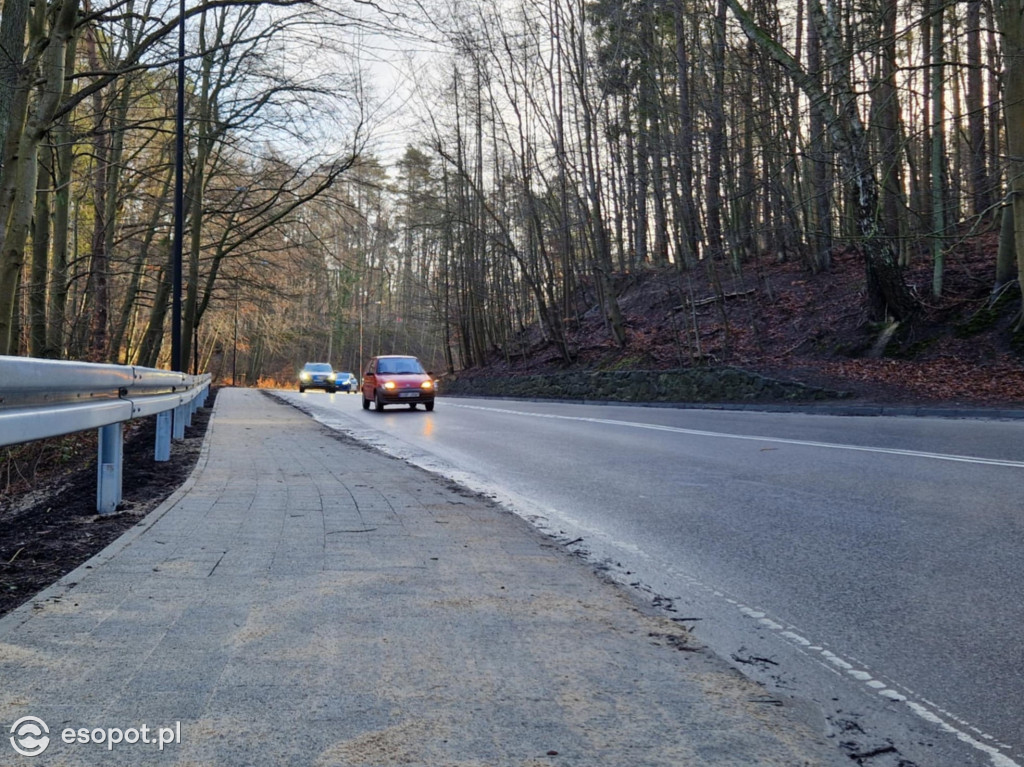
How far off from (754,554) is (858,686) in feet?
7.34

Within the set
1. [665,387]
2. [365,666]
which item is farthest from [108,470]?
[665,387]

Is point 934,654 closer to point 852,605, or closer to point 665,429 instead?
point 852,605

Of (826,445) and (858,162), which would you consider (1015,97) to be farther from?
(826,445)

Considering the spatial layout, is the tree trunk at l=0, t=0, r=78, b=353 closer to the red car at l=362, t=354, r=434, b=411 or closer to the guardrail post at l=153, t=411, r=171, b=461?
the guardrail post at l=153, t=411, r=171, b=461

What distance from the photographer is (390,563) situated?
4449 mm

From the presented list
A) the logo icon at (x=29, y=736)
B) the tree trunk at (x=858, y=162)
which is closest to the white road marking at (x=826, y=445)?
the tree trunk at (x=858, y=162)

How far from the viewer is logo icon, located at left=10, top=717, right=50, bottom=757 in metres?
2.25

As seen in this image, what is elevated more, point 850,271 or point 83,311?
point 850,271

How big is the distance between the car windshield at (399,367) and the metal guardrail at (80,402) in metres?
16.7

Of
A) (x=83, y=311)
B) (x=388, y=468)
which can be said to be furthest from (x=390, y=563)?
(x=83, y=311)

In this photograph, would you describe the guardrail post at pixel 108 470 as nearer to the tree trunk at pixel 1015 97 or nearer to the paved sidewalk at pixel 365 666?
the paved sidewalk at pixel 365 666

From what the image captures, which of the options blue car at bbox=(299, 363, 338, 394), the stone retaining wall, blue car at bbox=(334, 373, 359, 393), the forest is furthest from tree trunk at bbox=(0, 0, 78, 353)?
blue car at bbox=(334, 373, 359, 393)

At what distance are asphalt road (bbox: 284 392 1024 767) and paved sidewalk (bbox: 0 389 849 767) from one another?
0.41 m

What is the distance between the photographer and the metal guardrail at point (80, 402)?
12.7 ft
